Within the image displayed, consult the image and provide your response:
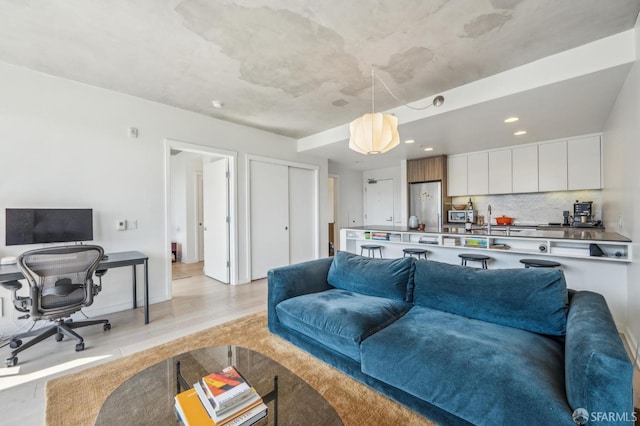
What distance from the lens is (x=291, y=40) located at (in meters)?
2.35

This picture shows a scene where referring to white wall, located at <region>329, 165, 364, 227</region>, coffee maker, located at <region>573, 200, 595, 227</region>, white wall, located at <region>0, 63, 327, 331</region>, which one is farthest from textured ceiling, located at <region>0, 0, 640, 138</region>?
white wall, located at <region>329, 165, 364, 227</region>

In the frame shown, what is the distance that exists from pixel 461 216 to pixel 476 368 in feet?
16.5

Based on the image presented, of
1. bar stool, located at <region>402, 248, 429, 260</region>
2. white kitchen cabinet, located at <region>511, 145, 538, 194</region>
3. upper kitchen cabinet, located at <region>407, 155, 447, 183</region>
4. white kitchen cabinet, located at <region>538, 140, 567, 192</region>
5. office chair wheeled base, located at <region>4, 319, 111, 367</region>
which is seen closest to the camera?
office chair wheeled base, located at <region>4, 319, 111, 367</region>

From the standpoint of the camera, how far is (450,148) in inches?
205

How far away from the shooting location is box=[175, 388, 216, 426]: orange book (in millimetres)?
1022

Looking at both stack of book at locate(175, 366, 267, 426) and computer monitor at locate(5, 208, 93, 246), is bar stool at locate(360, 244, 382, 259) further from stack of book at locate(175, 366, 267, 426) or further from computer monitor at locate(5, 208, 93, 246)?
computer monitor at locate(5, 208, 93, 246)

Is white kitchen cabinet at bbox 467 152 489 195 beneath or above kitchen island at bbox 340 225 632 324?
above

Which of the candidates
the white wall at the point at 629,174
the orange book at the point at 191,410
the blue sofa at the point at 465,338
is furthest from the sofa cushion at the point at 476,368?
the white wall at the point at 629,174

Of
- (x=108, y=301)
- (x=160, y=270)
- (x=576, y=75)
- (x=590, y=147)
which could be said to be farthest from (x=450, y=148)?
(x=108, y=301)

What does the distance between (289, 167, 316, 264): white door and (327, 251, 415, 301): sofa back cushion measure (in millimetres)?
2715

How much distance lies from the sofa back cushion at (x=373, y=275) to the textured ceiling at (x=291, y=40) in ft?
6.22

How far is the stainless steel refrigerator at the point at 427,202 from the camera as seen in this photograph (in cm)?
585

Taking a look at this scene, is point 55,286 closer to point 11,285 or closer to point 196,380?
point 11,285

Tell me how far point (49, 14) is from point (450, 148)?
18.0ft
